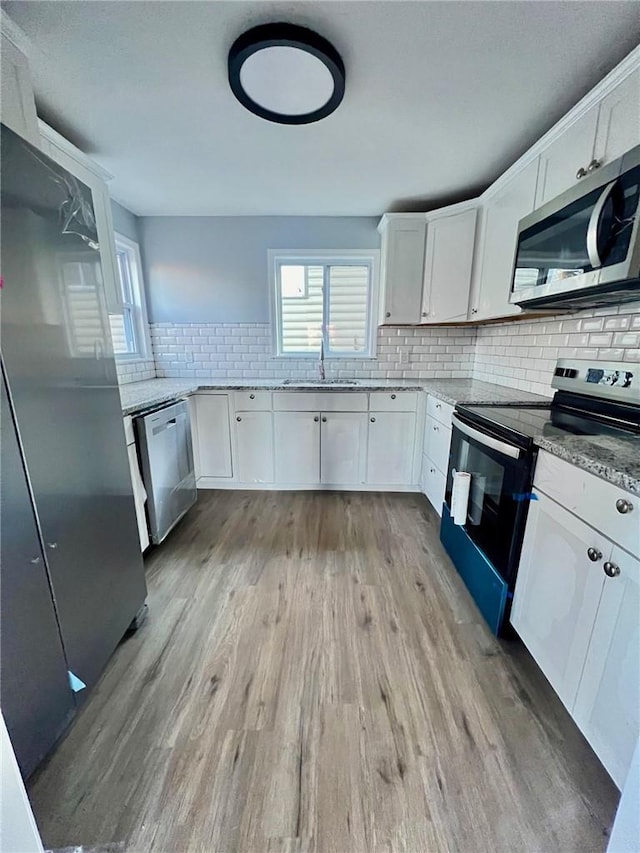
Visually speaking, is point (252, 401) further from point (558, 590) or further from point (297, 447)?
point (558, 590)

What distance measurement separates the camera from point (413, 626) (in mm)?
1596

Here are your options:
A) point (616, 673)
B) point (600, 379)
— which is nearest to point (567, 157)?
point (600, 379)

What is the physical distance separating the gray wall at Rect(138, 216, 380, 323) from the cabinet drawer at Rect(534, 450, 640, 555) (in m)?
2.67

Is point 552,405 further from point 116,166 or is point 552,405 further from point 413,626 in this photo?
point 116,166

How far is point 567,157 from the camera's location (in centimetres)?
157

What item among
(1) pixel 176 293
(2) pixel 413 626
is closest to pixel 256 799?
(2) pixel 413 626

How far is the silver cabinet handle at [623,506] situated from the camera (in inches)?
34.7

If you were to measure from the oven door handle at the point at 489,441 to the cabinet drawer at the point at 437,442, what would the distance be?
36cm

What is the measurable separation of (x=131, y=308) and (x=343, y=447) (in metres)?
2.34

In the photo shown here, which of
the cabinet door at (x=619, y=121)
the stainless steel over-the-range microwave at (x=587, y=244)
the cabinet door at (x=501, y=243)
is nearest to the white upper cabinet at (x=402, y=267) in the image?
the cabinet door at (x=501, y=243)

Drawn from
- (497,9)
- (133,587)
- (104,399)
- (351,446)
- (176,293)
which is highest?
(497,9)

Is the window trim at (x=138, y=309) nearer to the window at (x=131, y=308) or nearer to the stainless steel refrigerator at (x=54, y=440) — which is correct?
the window at (x=131, y=308)

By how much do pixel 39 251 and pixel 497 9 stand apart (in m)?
1.70

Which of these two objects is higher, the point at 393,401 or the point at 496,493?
the point at 393,401
